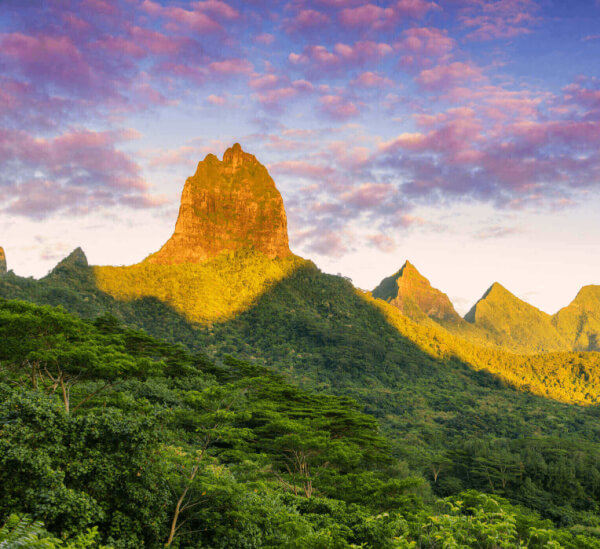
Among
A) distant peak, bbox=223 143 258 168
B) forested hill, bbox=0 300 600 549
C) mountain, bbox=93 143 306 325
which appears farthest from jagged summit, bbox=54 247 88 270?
forested hill, bbox=0 300 600 549

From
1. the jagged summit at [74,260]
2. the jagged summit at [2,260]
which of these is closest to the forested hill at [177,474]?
the jagged summit at [74,260]

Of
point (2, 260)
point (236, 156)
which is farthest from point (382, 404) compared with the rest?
point (2, 260)

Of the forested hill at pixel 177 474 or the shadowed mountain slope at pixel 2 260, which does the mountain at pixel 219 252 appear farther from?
the forested hill at pixel 177 474

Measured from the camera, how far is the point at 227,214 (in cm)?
16200

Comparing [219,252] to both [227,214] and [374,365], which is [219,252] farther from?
[374,365]

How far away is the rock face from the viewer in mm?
150875

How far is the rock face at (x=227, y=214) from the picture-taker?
150875 millimetres

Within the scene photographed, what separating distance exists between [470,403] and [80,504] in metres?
106

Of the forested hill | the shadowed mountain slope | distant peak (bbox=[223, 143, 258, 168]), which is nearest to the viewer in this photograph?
the forested hill

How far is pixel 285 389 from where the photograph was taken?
123 ft

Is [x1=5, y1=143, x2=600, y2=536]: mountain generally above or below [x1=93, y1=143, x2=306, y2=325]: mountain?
below

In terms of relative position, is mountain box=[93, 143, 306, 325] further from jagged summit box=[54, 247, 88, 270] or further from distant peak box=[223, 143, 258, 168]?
jagged summit box=[54, 247, 88, 270]

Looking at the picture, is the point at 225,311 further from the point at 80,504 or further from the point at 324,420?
the point at 80,504

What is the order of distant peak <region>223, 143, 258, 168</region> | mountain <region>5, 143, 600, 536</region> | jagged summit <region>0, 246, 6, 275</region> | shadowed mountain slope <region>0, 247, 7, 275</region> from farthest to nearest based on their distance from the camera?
jagged summit <region>0, 246, 6, 275</region>
shadowed mountain slope <region>0, 247, 7, 275</region>
distant peak <region>223, 143, 258, 168</region>
mountain <region>5, 143, 600, 536</region>
